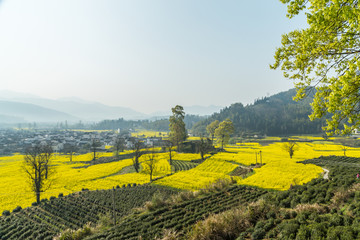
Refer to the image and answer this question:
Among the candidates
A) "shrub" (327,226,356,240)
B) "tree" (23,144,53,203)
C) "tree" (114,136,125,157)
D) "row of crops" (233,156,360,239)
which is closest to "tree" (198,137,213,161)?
"tree" (114,136,125,157)

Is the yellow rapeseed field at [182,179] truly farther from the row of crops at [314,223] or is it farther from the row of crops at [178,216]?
the row of crops at [314,223]

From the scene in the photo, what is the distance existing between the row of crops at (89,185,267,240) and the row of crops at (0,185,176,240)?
→ 11.8 ft

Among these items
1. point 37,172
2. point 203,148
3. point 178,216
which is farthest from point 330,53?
point 203,148

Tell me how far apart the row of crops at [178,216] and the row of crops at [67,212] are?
3585 mm

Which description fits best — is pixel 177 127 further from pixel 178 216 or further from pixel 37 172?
pixel 178 216

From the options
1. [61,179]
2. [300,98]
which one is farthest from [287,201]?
[61,179]

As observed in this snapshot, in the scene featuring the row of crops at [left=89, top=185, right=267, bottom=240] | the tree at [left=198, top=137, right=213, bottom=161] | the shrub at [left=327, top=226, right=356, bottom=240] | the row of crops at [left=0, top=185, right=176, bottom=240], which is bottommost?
the row of crops at [left=0, top=185, right=176, bottom=240]

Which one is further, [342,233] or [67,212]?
[67,212]

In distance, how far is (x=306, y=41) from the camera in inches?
327

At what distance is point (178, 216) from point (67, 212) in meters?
16.8

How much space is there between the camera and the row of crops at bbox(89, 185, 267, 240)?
15.9 m

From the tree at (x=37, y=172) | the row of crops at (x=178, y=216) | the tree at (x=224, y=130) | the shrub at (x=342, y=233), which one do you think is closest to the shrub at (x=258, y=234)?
the shrub at (x=342, y=233)

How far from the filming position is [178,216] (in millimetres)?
18750

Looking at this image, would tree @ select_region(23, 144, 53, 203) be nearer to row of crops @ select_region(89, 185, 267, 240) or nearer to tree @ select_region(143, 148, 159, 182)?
tree @ select_region(143, 148, 159, 182)
